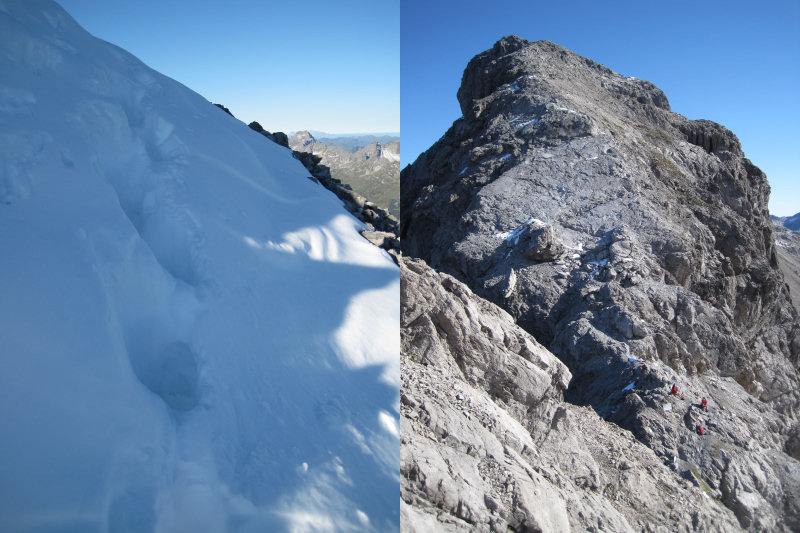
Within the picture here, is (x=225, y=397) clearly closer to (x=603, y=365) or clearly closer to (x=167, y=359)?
(x=167, y=359)

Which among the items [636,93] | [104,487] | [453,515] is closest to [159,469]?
[104,487]

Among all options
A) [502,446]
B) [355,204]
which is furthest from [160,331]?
[355,204]

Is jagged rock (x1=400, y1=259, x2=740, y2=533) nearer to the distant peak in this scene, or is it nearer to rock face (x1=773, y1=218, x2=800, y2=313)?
the distant peak

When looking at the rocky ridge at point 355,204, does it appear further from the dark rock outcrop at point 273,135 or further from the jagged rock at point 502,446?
the jagged rock at point 502,446

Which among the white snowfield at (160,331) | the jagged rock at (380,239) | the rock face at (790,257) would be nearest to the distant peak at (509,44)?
the jagged rock at (380,239)

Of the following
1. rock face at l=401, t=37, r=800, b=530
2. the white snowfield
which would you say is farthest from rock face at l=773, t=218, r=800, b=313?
the white snowfield

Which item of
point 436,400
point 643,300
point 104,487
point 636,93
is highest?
point 636,93

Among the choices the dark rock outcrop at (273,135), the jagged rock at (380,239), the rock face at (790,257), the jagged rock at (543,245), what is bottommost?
the jagged rock at (380,239)

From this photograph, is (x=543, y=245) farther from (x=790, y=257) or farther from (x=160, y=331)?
(x=790, y=257)
